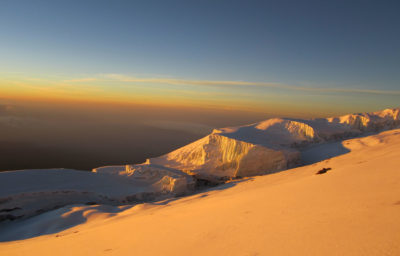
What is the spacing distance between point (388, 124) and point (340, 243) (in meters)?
38.2

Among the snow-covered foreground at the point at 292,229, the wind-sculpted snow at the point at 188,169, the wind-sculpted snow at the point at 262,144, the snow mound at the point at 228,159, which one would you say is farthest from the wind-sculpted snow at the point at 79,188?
the snow-covered foreground at the point at 292,229

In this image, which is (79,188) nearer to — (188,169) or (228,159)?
(188,169)

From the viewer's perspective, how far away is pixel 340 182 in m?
4.32

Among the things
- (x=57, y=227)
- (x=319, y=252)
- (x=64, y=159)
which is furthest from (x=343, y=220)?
(x=64, y=159)

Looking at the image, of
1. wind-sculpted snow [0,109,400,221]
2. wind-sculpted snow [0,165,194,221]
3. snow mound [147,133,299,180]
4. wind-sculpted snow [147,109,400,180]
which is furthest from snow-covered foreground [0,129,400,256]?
wind-sculpted snow [147,109,400,180]

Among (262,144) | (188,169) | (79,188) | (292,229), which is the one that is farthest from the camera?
(188,169)

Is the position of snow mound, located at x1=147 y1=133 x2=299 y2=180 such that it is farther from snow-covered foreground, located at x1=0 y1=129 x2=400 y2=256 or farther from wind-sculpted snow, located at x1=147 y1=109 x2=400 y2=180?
snow-covered foreground, located at x1=0 y1=129 x2=400 y2=256

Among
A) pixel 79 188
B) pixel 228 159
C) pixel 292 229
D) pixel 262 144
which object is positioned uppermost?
pixel 292 229

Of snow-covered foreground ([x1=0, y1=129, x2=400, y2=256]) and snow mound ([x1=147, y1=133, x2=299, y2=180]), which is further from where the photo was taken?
snow mound ([x1=147, y1=133, x2=299, y2=180])

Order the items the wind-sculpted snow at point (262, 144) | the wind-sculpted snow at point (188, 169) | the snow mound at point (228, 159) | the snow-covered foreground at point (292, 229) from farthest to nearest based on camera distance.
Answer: the wind-sculpted snow at point (262, 144) → the snow mound at point (228, 159) → the wind-sculpted snow at point (188, 169) → the snow-covered foreground at point (292, 229)

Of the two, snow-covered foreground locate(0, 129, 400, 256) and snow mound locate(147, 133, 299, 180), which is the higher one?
snow-covered foreground locate(0, 129, 400, 256)

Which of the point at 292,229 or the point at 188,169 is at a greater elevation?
the point at 292,229

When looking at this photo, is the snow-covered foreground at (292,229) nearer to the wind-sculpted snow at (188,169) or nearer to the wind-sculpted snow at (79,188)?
the wind-sculpted snow at (79,188)

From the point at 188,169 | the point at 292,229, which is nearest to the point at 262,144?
the point at 188,169
